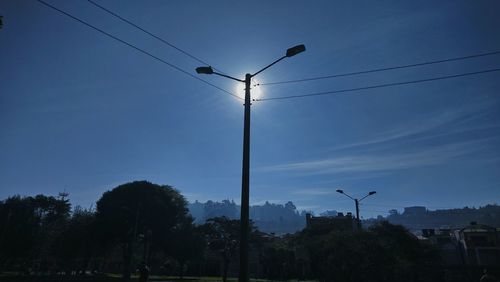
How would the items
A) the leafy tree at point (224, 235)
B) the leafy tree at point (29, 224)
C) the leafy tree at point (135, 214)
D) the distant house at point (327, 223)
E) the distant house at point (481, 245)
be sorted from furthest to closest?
the distant house at point (327, 223) → the distant house at point (481, 245) → the leafy tree at point (29, 224) → the leafy tree at point (135, 214) → the leafy tree at point (224, 235)

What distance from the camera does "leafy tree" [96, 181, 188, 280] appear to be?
5397 centimetres

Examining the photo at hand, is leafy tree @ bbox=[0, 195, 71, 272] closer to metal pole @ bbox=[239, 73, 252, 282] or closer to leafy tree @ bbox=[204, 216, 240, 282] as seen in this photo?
leafy tree @ bbox=[204, 216, 240, 282]

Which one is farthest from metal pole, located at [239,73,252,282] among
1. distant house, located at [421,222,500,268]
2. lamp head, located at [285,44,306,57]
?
distant house, located at [421,222,500,268]

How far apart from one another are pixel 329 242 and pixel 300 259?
33573 millimetres

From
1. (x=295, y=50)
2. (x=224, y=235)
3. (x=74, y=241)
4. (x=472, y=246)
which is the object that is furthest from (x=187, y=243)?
(x=295, y=50)

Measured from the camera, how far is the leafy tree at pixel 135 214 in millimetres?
53969

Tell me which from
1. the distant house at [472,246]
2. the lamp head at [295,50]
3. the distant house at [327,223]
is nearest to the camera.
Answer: the lamp head at [295,50]

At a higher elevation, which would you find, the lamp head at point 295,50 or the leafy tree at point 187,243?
the lamp head at point 295,50

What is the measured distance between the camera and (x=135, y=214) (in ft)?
178

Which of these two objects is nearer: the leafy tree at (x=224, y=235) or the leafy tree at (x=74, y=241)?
the leafy tree at (x=224, y=235)

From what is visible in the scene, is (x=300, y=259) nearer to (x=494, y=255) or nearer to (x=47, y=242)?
(x=494, y=255)

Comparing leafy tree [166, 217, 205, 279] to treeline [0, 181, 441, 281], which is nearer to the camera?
treeline [0, 181, 441, 281]

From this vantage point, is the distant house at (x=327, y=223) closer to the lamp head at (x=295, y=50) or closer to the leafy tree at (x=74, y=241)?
the leafy tree at (x=74, y=241)

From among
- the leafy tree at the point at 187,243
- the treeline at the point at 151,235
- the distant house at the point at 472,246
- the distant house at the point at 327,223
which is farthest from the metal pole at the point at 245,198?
the distant house at the point at 472,246
